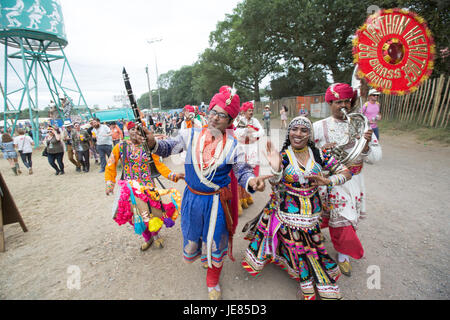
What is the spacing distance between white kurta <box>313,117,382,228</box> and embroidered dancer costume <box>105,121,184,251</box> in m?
1.89

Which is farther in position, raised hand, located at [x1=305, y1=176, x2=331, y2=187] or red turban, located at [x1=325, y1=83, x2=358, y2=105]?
red turban, located at [x1=325, y1=83, x2=358, y2=105]

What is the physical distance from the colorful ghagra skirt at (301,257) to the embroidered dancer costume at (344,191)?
14.2 inches

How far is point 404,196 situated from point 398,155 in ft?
12.8

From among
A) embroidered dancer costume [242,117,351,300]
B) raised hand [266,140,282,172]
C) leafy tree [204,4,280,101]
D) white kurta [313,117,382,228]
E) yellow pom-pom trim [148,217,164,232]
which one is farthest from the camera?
leafy tree [204,4,280,101]

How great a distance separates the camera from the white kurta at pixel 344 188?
7.77ft

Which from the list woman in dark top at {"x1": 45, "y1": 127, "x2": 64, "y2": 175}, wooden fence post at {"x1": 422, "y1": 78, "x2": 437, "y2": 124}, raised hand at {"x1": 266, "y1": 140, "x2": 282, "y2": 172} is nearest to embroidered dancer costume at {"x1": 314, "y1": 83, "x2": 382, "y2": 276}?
raised hand at {"x1": 266, "y1": 140, "x2": 282, "y2": 172}

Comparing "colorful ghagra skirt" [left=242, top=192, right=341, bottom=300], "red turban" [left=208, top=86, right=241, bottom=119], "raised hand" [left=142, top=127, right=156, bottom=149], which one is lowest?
"colorful ghagra skirt" [left=242, top=192, right=341, bottom=300]

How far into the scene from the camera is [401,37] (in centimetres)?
197

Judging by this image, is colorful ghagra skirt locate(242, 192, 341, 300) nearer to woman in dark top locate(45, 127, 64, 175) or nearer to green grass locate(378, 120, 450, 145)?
woman in dark top locate(45, 127, 64, 175)

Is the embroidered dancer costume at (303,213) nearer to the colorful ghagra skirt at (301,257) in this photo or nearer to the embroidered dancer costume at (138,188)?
the colorful ghagra skirt at (301,257)

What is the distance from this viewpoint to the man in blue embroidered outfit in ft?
6.58

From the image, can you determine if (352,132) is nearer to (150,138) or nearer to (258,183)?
(258,183)

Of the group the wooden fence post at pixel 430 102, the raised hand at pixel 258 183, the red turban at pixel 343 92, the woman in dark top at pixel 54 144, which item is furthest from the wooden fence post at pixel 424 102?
the woman in dark top at pixel 54 144
